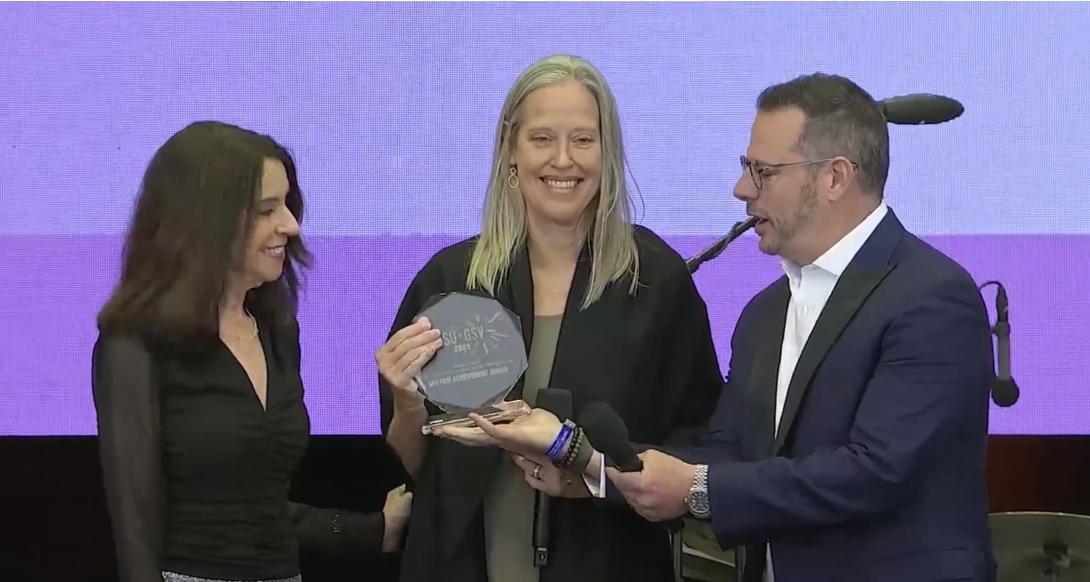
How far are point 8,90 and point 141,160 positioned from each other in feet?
1.40

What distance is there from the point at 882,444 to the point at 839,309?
25cm

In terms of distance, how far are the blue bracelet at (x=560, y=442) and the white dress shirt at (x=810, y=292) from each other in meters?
0.38

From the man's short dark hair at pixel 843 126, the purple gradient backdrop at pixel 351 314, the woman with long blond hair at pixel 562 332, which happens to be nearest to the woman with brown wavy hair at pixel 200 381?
the woman with long blond hair at pixel 562 332

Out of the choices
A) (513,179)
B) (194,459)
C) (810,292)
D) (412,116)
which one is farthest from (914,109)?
(194,459)

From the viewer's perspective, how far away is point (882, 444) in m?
1.90

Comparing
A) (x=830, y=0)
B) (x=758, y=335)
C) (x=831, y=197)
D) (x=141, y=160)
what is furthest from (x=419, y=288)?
(x=830, y=0)

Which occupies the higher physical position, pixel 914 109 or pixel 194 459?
pixel 914 109

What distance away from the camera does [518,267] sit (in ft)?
7.56

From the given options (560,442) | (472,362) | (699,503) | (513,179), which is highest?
(513,179)

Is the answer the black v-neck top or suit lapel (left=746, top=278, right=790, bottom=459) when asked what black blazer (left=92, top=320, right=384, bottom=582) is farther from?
suit lapel (left=746, top=278, right=790, bottom=459)

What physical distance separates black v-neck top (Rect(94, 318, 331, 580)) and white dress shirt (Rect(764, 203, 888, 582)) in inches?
34.5

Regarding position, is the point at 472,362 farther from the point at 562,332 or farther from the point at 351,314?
the point at 351,314

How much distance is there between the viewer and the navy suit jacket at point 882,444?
1.91 metres

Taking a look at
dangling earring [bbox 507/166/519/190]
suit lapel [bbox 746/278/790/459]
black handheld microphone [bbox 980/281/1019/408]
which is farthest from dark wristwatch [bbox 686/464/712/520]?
black handheld microphone [bbox 980/281/1019/408]
